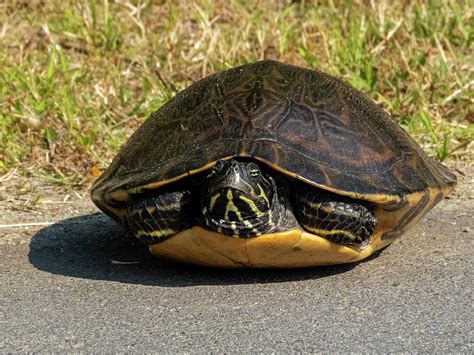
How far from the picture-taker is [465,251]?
3.95 m

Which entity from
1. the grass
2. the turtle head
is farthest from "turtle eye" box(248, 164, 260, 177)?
the grass

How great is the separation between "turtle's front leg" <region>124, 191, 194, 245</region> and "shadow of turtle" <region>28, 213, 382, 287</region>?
208mm

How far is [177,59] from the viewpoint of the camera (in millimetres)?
6430

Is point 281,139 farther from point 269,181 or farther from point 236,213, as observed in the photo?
point 236,213

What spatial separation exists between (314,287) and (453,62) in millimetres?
3174

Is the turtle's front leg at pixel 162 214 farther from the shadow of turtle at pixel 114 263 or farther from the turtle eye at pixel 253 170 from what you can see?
the turtle eye at pixel 253 170

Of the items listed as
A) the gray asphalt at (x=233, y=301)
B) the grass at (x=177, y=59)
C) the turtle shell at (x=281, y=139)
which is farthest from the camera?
the grass at (x=177, y=59)

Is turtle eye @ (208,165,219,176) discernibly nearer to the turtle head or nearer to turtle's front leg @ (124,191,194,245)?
the turtle head

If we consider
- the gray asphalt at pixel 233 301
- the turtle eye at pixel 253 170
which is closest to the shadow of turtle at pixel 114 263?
the gray asphalt at pixel 233 301

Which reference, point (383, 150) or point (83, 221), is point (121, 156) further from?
point (383, 150)

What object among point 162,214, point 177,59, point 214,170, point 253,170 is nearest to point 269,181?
point 253,170

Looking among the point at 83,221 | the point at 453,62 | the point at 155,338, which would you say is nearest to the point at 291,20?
the point at 453,62

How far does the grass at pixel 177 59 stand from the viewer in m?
5.47

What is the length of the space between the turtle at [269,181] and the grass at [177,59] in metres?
1.43
